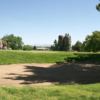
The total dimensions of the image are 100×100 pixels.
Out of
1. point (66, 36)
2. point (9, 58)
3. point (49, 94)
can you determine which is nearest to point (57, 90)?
point (49, 94)

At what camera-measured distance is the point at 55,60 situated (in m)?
46.8

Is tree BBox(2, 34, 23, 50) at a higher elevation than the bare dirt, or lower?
higher

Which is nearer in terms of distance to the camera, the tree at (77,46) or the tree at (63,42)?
the tree at (77,46)

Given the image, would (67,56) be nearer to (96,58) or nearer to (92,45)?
(96,58)

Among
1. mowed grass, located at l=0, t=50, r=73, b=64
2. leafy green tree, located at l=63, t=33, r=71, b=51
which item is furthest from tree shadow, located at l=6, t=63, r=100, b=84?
leafy green tree, located at l=63, t=33, r=71, b=51

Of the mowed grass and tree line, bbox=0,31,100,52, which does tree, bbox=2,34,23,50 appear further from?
the mowed grass

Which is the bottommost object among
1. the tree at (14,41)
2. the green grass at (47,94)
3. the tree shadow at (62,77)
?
the tree shadow at (62,77)

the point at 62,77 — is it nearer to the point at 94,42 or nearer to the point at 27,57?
the point at 27,57

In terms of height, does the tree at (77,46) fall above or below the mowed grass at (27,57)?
above

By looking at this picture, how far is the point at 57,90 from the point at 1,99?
8.86 feet

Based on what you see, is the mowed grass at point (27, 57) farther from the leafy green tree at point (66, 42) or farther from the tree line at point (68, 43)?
the leafy green tree at point (66, 42)

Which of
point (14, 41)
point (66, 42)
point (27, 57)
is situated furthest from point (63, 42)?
point (27, 57)

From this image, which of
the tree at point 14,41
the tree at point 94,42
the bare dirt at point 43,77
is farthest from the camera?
the tree at point 14,41

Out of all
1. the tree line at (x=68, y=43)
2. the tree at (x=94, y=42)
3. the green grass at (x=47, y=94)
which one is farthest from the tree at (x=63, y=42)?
the green grass at (x=47, y=94)
